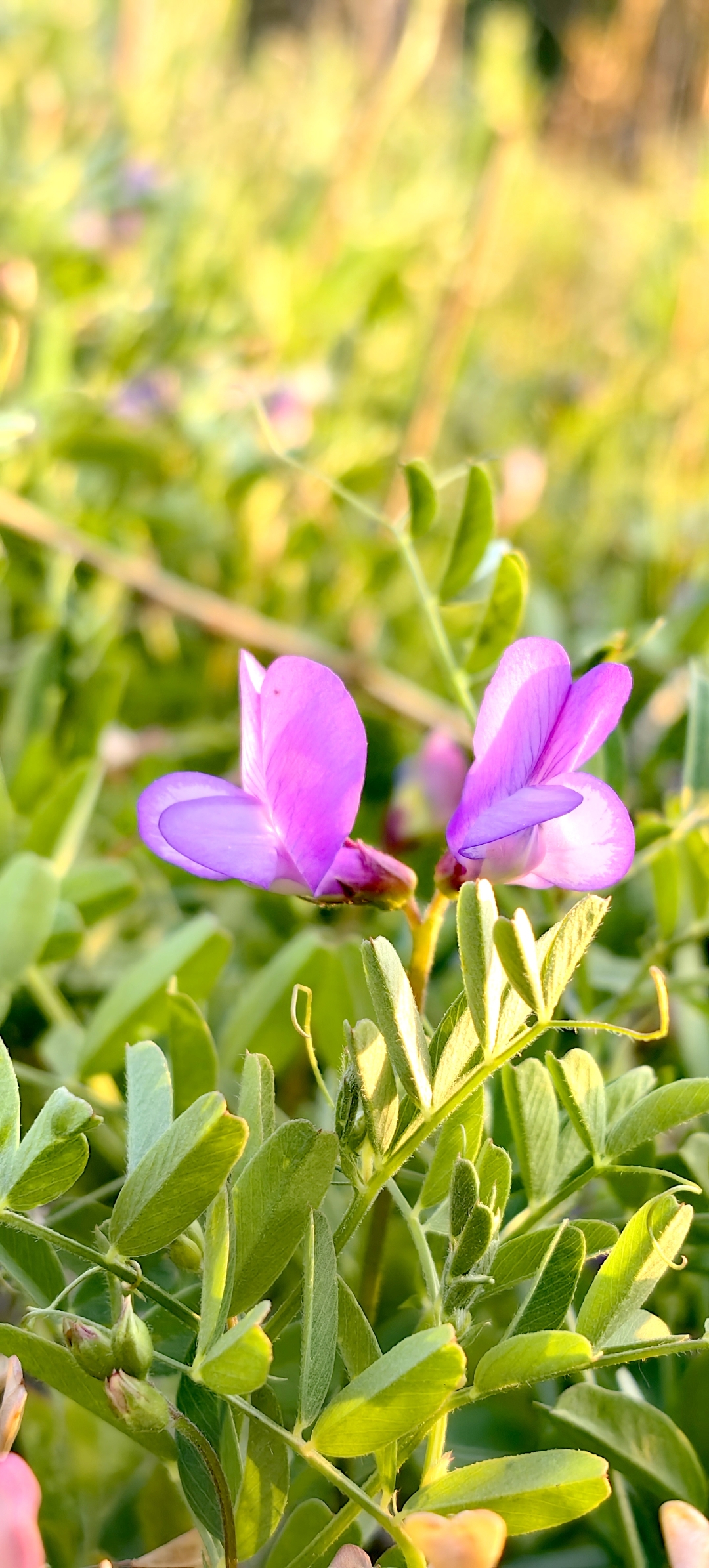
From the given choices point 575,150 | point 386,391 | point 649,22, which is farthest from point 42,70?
point 575,150

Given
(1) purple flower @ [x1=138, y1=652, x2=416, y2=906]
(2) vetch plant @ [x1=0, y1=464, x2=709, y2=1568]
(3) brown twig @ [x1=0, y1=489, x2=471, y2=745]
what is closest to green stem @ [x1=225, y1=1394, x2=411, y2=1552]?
(2) vetch plant @ [x1=0, y1=464, x2=709, y2=1568]

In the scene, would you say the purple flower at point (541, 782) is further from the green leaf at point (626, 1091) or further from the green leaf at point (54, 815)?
the green leaf at point (54, 815)

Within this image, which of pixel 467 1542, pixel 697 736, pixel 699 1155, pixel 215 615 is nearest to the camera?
pixel 467 1542

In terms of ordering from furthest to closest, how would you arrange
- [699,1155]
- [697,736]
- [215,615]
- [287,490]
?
[287,490]
[215,615]
[697,736]
[699,1155]

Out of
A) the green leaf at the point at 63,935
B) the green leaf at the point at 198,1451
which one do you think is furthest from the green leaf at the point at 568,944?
the green leaf at the point at 63,935

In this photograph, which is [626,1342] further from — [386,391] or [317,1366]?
[386,391]

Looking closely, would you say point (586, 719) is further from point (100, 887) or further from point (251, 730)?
point (100, 887)

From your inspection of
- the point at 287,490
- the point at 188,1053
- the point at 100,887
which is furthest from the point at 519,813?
the point at 287,490
